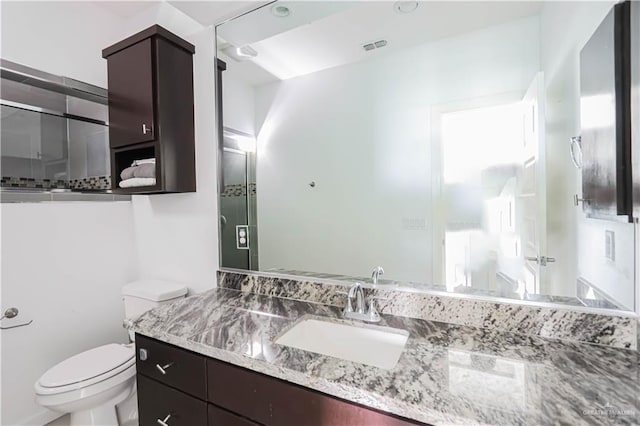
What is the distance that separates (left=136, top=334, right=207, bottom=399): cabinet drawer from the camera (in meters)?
1.05

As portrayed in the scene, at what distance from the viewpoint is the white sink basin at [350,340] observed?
3.62ft

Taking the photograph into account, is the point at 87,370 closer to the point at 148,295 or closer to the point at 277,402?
the point at 148,295

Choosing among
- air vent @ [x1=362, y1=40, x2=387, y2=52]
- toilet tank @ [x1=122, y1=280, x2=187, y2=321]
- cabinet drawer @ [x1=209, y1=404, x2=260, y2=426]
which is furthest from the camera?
air vent @ [x1=362, y1=40, x2=387, y2=52]

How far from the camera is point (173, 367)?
1.12 metres

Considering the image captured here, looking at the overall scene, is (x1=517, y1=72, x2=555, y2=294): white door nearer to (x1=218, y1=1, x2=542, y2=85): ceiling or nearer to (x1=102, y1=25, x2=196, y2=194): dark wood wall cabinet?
(x1=218, y1=1, x2=542, y2=85): ceiling

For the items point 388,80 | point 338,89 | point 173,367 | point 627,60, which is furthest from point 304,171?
point 627,60

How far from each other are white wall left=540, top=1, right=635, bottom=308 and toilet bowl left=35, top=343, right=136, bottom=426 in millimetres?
2086

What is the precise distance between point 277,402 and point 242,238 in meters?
1.08

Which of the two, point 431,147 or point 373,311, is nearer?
point 373,311

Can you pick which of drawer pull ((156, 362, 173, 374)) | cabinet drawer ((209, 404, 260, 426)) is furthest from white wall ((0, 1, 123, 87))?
cabinet drawer ((209, 404, 260, 426))

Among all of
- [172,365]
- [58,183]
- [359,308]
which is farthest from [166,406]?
[58,183]

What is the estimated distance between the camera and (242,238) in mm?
1813

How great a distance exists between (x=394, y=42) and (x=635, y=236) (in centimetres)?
174

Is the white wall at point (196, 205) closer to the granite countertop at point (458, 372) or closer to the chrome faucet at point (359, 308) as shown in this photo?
the granite countertop at point (458, 372)
